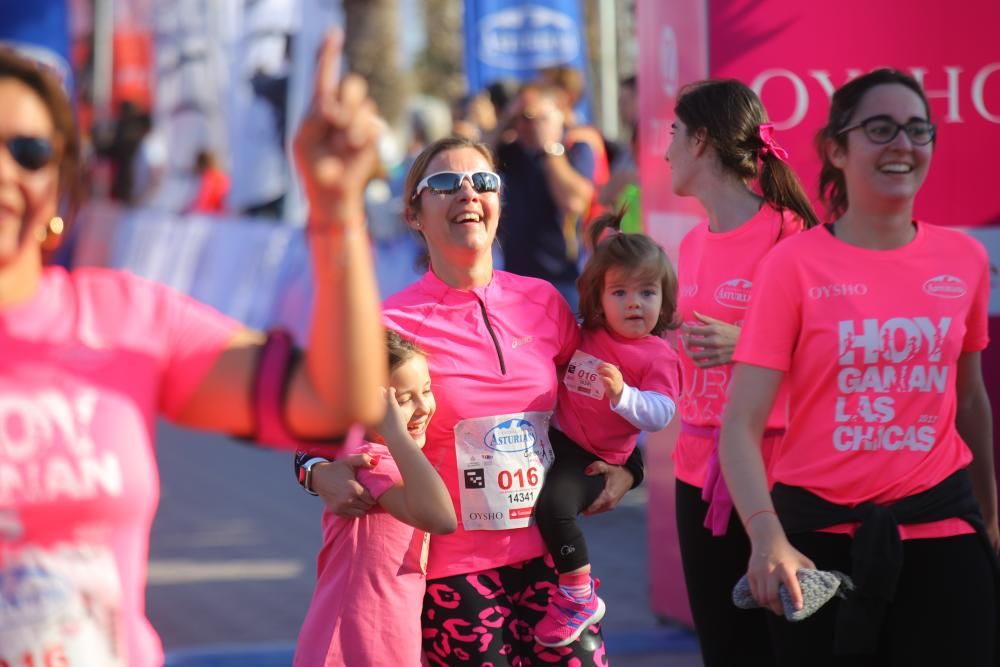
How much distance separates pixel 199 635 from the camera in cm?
646

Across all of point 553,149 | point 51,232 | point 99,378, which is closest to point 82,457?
point 99,378

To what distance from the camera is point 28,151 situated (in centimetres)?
220

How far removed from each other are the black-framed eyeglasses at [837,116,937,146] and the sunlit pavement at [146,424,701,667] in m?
2.99

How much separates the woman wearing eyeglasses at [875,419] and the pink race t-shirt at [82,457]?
1.50 m

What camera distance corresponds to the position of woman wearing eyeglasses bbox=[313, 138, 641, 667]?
3.65 metres

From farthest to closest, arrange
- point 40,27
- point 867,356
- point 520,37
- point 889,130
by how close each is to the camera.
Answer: point 520,37 < point 40,27 < point 889,130 < point 867,356

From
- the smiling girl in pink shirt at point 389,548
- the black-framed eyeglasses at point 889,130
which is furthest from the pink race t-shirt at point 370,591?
the black-framed eyeglasses at point 889,130

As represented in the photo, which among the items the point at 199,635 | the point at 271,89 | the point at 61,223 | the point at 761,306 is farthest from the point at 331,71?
the point at 271,89

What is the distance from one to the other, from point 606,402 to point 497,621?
0.60 metres

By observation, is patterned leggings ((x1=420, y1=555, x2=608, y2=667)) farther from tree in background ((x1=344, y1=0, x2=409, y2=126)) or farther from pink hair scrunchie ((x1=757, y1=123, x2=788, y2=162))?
tree in background ((x1=344, y1=0, x2=409, y2=126))

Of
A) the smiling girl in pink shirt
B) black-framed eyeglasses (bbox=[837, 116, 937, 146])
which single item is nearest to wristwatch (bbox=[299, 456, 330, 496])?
the smiling girl in pink shirt

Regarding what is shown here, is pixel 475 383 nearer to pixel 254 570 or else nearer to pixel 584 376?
pixel 584 376

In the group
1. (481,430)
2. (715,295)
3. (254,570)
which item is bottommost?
(254,570)

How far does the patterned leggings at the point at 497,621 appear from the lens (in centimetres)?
363
